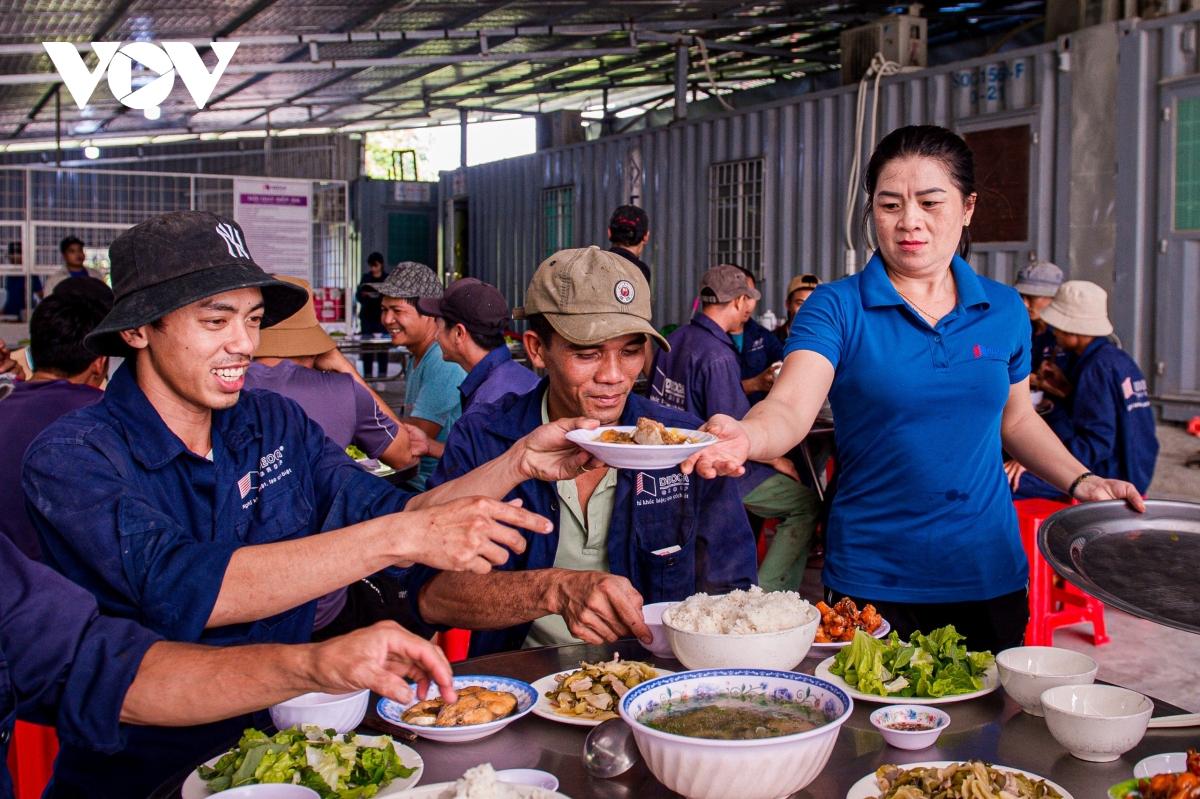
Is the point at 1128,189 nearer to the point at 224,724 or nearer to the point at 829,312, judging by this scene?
the point at 829,312

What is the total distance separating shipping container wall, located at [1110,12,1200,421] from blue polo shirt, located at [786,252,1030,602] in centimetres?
468

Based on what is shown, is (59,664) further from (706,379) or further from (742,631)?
(706,379)

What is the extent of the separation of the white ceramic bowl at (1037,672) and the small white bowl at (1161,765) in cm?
18

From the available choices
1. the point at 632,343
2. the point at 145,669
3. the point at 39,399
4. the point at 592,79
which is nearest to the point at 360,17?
the point at 592,79

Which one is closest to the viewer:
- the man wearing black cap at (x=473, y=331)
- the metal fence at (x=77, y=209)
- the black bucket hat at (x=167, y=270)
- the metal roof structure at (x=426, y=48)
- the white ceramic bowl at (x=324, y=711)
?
the white ceramic bowl at (x=324, y=711)

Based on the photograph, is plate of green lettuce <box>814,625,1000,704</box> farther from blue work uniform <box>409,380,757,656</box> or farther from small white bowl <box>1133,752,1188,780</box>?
blue work uniform <box>409,380,757,656</box>

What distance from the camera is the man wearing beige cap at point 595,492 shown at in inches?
96.8

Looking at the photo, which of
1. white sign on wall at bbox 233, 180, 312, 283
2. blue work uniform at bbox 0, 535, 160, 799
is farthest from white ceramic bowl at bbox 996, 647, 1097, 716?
white sign on wall at bbox 233, 180, 312, 283

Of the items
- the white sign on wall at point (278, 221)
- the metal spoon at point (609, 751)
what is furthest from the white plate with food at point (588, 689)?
the white sign on wall at point (278, 221)

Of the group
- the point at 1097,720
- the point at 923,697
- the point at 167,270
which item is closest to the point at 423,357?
the point at 167,270

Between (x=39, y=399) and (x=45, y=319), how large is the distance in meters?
0.44

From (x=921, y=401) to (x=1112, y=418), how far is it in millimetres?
2995

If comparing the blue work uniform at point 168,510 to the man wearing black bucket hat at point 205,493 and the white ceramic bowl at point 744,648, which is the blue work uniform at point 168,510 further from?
the white ceramic bowl at point 744,648

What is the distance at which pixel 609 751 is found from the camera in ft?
5.27
